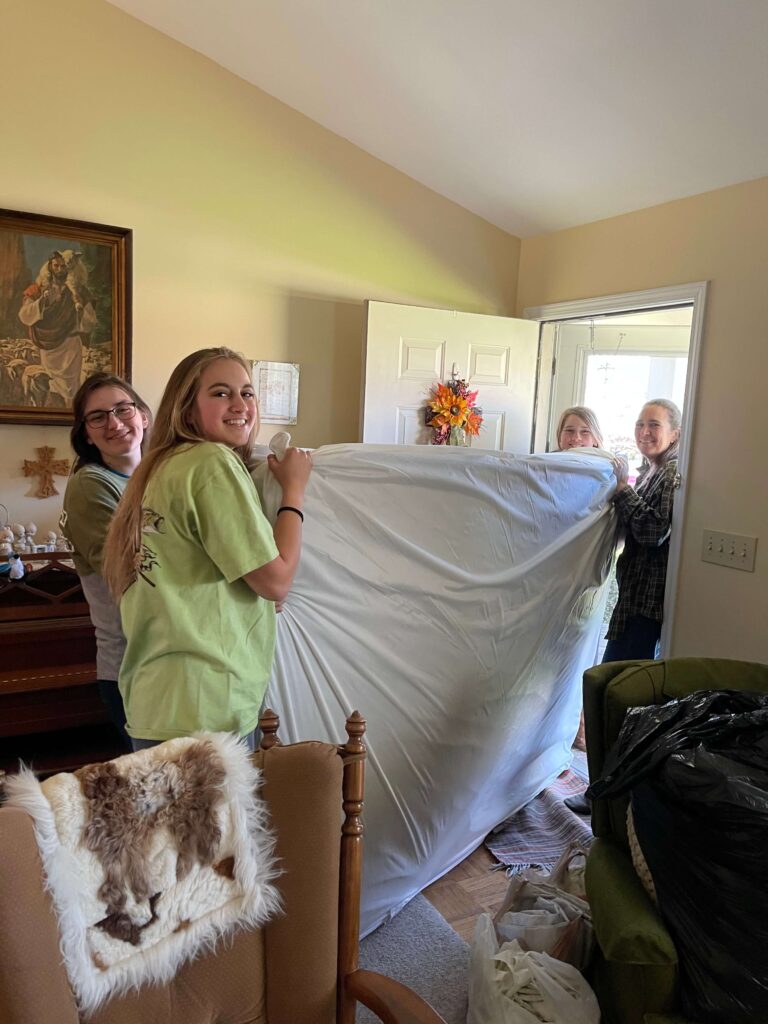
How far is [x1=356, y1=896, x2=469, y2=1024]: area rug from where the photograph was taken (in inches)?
64.3

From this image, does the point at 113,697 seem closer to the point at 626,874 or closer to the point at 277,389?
the point at 626,874

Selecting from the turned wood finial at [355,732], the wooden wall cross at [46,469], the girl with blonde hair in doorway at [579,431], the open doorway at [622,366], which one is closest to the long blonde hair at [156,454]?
the turned wood finial at [355,732]

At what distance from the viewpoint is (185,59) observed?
2.78m

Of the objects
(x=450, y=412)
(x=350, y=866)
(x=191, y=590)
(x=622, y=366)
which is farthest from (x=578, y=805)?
(x=622, y=366)

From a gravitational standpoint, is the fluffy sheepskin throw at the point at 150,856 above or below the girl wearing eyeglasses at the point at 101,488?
below

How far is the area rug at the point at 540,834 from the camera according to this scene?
2.16 meters

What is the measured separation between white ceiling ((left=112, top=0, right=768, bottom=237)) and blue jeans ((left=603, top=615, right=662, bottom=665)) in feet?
5.40

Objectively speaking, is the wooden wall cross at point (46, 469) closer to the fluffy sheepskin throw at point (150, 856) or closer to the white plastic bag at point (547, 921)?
the fluffy sheepskin throw at point (150, 856)

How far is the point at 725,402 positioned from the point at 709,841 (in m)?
1.69

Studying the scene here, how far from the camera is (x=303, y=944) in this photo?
1.00m

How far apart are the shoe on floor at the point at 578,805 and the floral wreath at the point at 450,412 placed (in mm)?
1665

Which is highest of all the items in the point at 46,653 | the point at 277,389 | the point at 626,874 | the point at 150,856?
the point at 277,389

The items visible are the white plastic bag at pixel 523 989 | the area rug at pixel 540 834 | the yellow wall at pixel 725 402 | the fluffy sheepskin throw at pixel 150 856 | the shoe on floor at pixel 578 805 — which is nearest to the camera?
the fluffy sheepskin throw at pixel 150 856

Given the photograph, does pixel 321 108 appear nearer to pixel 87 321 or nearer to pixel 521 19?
pixel 521 19
